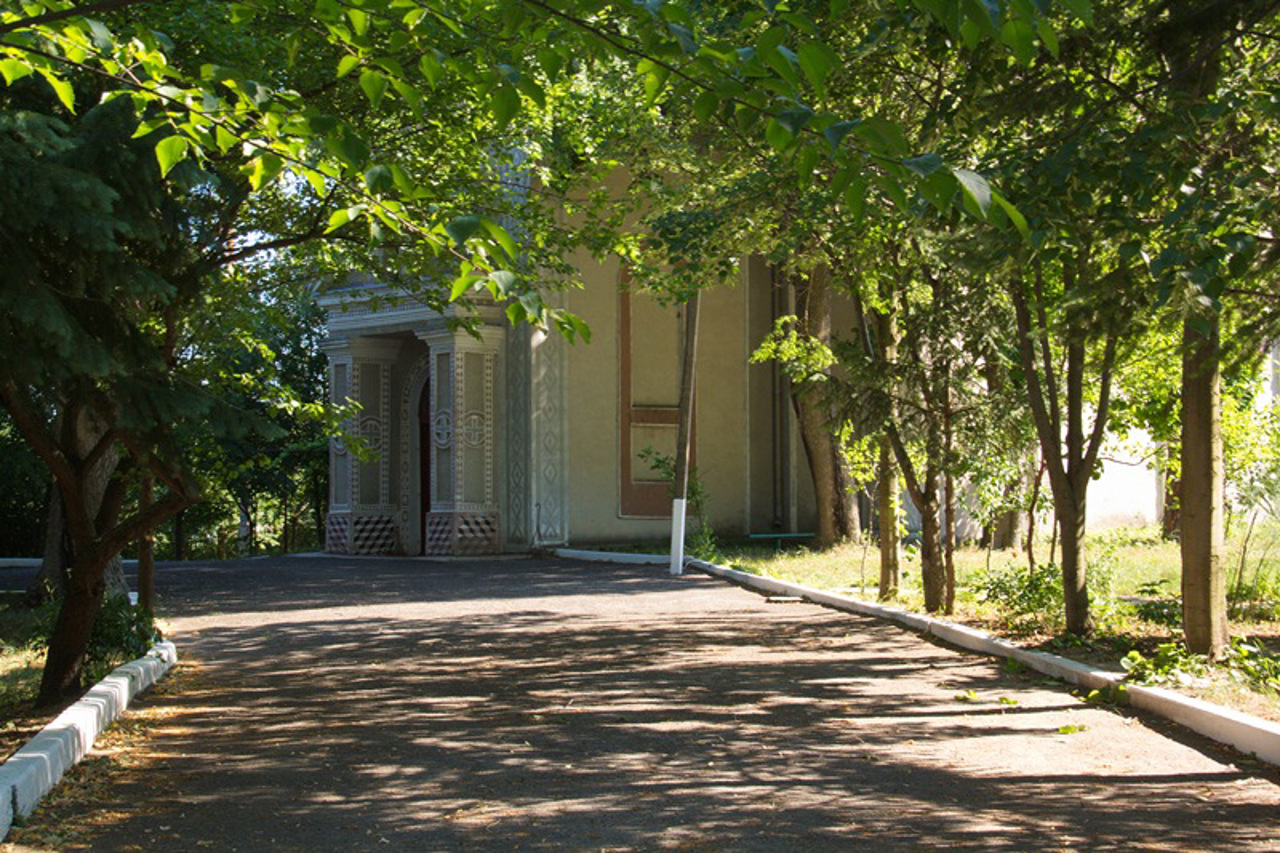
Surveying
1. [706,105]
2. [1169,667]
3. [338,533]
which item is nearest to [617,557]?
[338,533]

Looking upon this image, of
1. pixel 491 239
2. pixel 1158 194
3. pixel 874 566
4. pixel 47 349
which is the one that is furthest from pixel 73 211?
pixel 874 566

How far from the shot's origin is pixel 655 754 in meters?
7.41

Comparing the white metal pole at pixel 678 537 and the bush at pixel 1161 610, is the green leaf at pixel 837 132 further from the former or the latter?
the white metal pole at pixel 678 537

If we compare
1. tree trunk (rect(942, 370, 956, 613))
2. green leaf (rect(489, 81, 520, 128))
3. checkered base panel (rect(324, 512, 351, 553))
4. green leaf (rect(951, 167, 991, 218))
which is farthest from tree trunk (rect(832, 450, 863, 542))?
green leaf (rect(951, 167, 991, 218))

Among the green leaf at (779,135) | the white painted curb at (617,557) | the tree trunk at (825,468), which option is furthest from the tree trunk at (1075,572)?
the white painted curb at (617,557)

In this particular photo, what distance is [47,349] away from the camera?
7156mm

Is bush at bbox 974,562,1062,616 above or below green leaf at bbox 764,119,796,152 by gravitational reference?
below

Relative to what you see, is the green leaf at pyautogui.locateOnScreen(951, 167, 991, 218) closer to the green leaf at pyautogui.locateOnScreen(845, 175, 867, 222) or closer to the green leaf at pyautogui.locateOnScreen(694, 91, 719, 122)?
the green leaf at pyautogui.locateOnScreen(845, 175, 867, 222)

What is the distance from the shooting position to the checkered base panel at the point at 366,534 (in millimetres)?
29359

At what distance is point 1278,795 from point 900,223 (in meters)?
6.62

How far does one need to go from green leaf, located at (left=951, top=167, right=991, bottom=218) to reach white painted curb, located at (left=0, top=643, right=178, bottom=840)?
4530 millimetres

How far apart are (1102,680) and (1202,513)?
4.44 ft

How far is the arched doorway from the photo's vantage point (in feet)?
99.5

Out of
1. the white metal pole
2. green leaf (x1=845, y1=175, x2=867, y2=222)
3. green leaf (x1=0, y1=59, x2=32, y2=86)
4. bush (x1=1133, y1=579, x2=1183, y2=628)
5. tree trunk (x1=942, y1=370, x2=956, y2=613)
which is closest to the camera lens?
green leaf (x1=845, y1=175, x2=867, y2=222)
